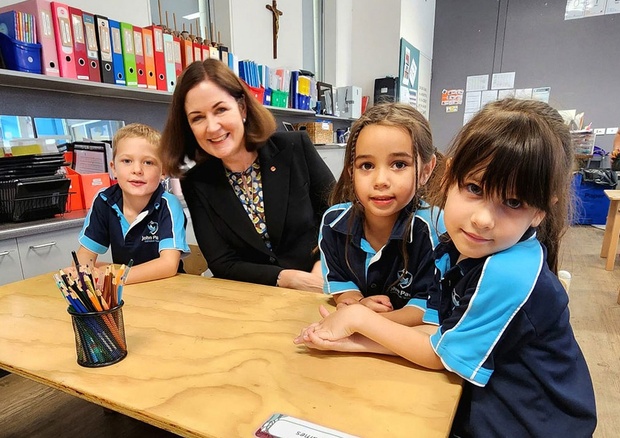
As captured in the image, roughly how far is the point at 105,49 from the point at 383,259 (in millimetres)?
1894

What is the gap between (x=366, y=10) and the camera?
5125 millimetres

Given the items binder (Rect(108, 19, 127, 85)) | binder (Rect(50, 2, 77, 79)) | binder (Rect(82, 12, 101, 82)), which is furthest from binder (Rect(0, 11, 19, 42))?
binder (Rect(108, 19, 127, 85))

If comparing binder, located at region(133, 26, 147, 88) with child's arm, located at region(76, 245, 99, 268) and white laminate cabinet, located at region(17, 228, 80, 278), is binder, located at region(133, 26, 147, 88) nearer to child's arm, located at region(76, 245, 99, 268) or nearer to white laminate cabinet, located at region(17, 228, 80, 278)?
white laminate cabinet, located at region(17, 228, 80, 278)

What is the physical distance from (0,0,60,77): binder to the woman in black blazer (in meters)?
0.97

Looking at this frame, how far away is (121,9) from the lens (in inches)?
97.0

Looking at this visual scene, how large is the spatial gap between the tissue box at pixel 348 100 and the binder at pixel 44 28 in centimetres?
336

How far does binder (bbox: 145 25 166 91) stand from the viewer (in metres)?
2.27

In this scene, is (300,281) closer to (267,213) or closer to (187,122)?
(267,213)

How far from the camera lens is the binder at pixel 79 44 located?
6.21 feet

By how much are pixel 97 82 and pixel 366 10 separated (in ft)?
A: 13.5

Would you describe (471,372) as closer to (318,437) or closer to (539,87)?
(318,437)

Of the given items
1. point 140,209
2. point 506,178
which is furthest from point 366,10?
point 506,178

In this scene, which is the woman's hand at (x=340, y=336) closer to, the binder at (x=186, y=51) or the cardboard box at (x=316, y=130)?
the binder at (x=186, y=51)

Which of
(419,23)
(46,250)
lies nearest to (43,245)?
(46,250)
